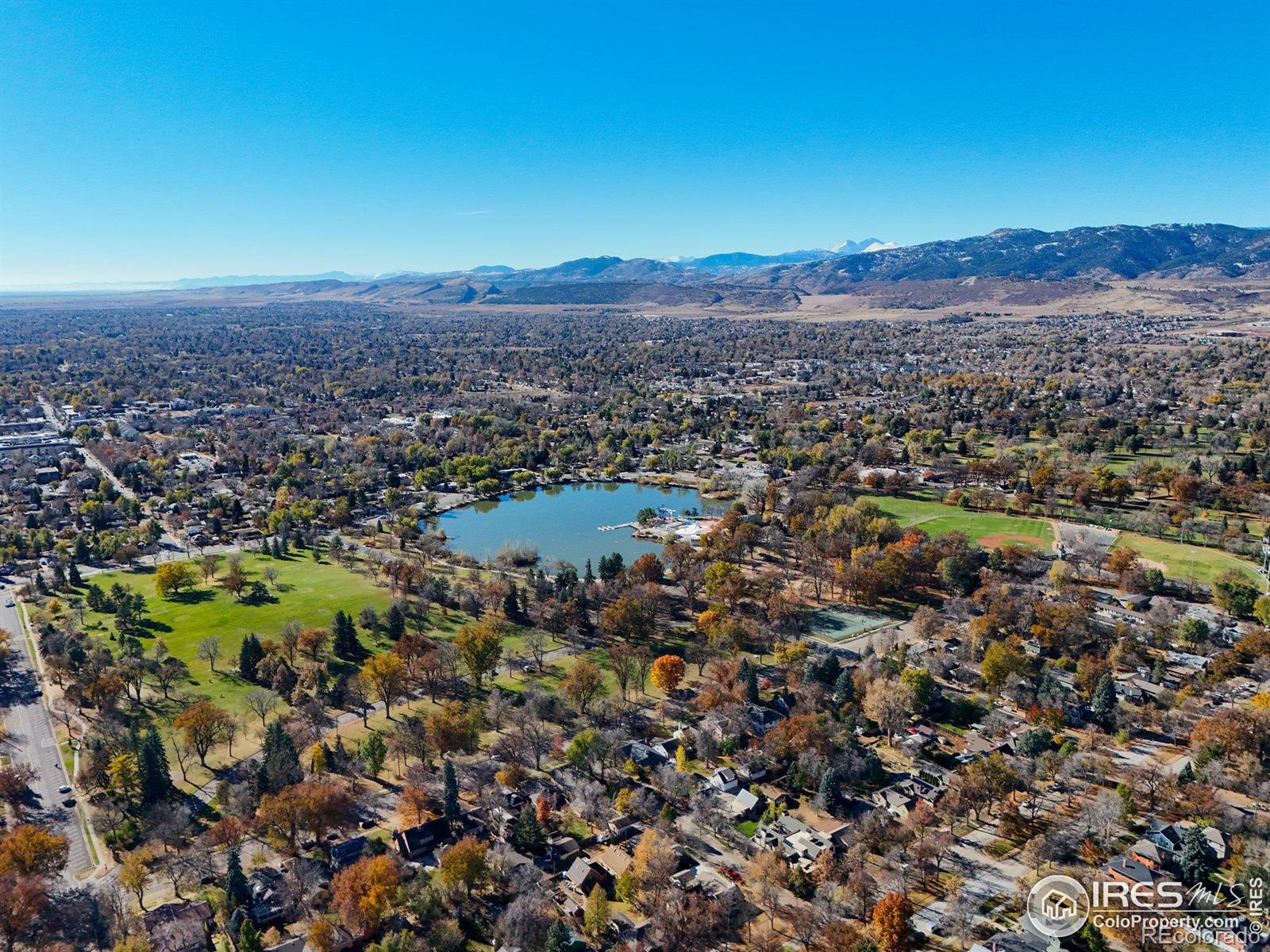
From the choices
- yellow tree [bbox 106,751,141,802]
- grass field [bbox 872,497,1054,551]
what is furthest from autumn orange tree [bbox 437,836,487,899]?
grass field [bbox 872,497,1054,551]

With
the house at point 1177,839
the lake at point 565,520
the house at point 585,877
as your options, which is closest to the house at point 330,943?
the house at point 585,877

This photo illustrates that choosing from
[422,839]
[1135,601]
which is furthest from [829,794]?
[1135,601]

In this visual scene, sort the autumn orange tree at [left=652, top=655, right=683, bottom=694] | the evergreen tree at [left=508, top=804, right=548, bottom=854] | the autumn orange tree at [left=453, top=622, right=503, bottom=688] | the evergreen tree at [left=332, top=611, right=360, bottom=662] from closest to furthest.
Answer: the evergreen tree at [left=508, top=804, right=548, bottom=854]
the autumn orange tree at [left=652, top=655, right=683, bottom=694]
the autumn orange tree at [left=453, top=622, right=503, bottom=688]
the evergreen tree at [left=332, top=611, right=360, bottom=662]

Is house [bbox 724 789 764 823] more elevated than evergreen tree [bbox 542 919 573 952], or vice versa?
evergreen tree [bbox 542 919 573 952]

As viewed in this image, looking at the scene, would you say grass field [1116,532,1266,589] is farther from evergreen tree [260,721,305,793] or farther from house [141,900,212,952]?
house [141,900,212,952]

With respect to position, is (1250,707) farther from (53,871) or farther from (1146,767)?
(53,871)

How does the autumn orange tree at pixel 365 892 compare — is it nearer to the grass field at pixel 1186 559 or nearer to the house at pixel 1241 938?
the house at pixel 1241 938
